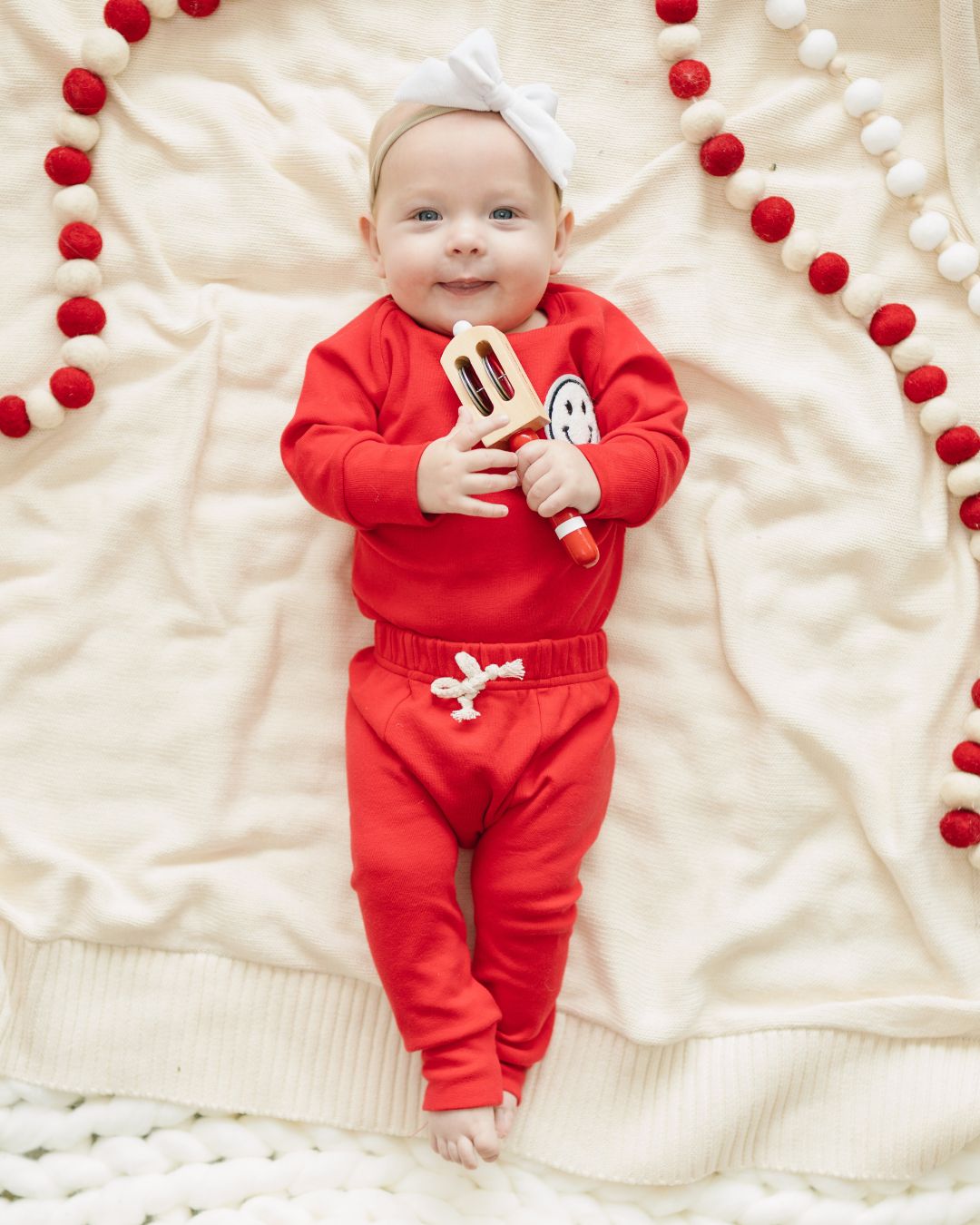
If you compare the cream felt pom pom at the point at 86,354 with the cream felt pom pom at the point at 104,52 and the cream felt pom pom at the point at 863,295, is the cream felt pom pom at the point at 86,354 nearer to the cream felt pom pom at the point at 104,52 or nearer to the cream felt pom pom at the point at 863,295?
the cream felt pom pom at the point at 104,52

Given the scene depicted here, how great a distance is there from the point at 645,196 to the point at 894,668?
654 mm

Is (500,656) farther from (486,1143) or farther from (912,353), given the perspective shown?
(912,353)

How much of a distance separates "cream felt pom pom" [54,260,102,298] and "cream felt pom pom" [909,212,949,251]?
0.99 metres

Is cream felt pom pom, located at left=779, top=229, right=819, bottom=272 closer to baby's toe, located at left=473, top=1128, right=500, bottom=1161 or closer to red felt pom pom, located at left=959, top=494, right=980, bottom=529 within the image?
red felt pom pom, located at left=959, top=494, right=980, bottom=529

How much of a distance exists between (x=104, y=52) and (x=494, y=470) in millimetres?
708

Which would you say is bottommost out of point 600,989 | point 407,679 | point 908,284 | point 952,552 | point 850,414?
point 600,989

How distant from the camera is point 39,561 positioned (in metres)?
1.37

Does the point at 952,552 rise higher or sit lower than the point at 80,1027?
higher

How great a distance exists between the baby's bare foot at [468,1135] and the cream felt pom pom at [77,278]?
1.02m

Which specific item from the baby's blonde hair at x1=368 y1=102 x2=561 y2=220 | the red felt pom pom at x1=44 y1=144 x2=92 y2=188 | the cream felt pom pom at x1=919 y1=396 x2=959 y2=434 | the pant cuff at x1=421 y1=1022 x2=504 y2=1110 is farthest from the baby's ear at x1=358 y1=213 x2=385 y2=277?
the pant cuff at x1=421 y1=1022 x2=504 y2=1110

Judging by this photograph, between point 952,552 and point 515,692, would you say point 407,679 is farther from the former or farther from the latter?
point 952,552

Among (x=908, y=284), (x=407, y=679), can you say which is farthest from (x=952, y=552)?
(x=407, y=679)

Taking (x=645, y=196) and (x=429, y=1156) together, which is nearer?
(x=429, y=1156)

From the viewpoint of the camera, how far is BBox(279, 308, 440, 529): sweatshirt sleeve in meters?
1.16
